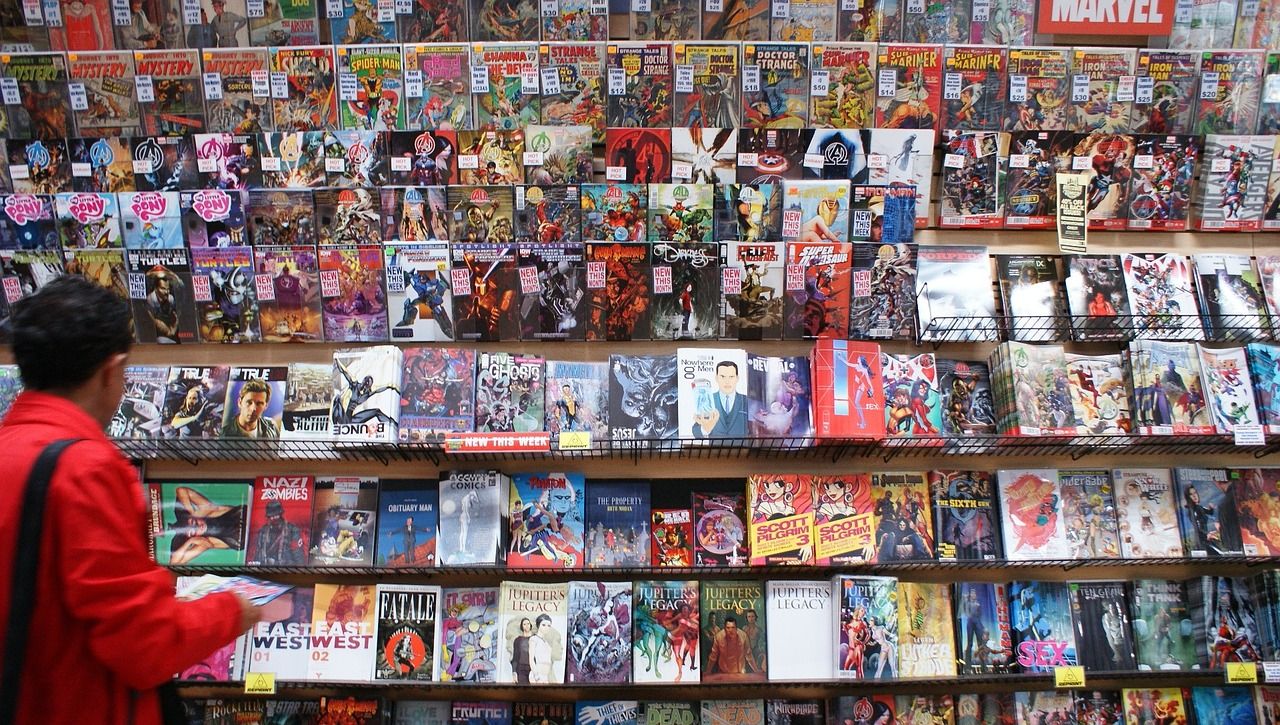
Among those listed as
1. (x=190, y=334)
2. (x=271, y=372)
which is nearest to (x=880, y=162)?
(x=271, y=372)

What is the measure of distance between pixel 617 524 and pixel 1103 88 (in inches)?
94.5

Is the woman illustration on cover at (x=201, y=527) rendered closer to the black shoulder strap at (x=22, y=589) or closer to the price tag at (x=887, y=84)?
the black shoulder strap at (x=22, y=589)

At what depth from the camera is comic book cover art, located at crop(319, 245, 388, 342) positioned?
2924 millimetres

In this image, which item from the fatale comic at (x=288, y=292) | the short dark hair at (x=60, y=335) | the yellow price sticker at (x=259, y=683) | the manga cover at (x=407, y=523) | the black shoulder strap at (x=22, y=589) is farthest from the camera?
the fatale comic at (x=288, y=292)

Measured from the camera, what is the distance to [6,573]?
1.39 m

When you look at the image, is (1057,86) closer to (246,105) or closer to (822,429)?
(822,429)

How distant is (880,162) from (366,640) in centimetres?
248

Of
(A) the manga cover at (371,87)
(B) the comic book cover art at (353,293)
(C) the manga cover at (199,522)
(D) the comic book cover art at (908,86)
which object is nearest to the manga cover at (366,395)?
(B) the comic book cover art at (353,293)

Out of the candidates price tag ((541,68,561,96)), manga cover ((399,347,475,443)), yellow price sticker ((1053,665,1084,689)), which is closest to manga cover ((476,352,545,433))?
manga cover ((399,347,475,443))

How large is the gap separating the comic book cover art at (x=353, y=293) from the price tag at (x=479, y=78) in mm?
691

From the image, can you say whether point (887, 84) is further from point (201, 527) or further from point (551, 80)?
point (201, 527)

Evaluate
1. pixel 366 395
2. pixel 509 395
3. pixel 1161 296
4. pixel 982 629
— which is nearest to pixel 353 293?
pixel 366 395

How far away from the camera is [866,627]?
2.74m

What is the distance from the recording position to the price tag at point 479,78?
2.94 m
